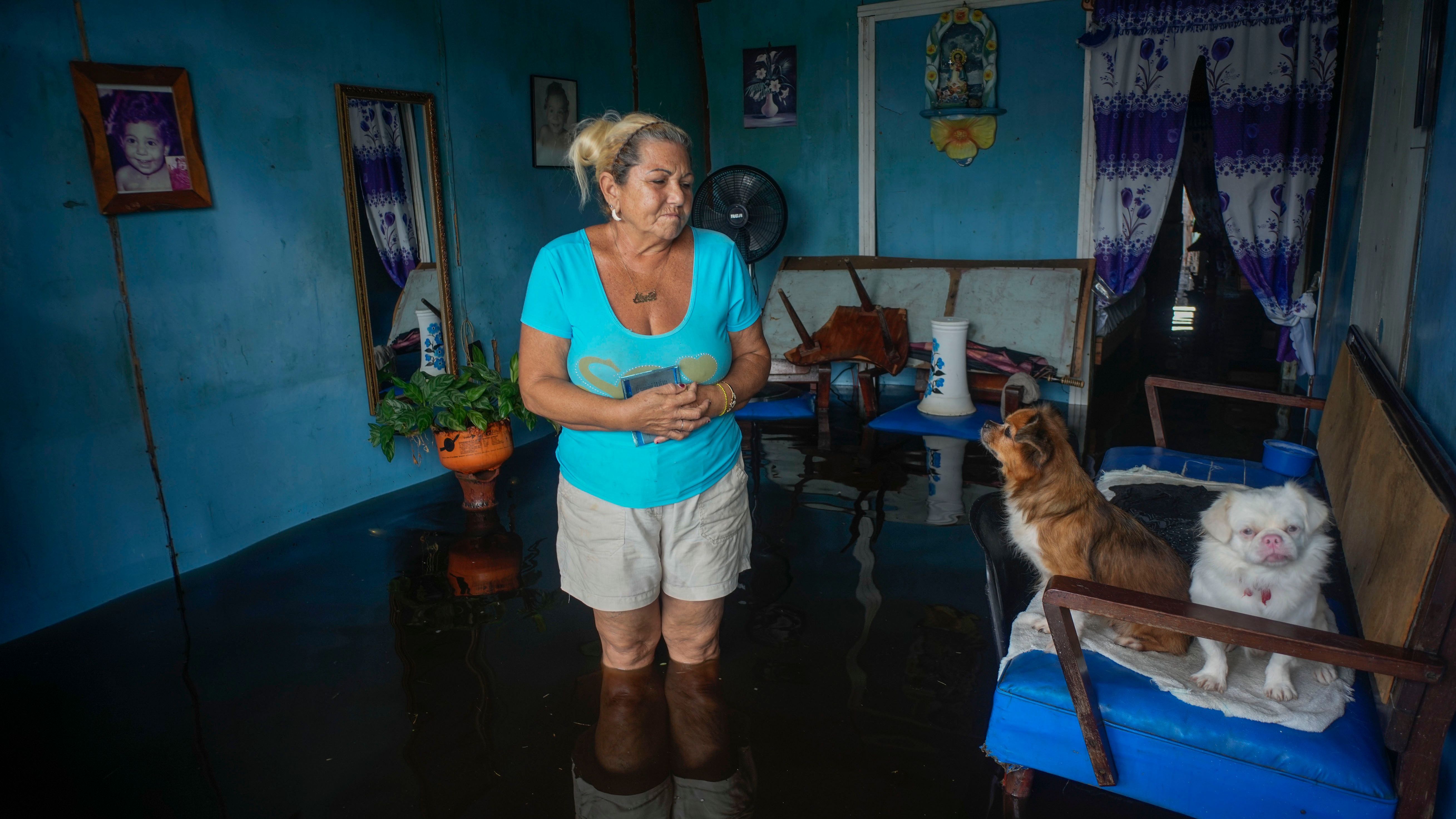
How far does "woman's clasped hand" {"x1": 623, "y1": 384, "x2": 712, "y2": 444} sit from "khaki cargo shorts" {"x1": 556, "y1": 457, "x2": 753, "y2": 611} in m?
0.22

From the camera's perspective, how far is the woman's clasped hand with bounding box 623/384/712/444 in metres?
1.81

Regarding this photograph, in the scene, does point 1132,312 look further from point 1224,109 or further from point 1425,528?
point 1425,528

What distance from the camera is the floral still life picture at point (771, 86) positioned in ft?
22.4

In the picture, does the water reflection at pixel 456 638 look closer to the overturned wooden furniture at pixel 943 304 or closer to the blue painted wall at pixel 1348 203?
the overturned wooden furniture at pixel 943 304

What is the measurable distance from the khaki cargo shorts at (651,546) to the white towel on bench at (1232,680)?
728mm

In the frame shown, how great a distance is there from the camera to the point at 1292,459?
313cm

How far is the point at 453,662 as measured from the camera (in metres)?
2.79

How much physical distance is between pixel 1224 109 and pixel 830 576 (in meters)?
4.44

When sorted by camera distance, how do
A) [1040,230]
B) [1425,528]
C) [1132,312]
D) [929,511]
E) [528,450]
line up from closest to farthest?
[1425,528] → [929,511] → [528,450] → [1040,230] → [1132,312]

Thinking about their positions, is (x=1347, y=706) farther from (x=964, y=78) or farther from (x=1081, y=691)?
(x=964, y=78)

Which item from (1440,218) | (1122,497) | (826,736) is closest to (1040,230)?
(1122,497)

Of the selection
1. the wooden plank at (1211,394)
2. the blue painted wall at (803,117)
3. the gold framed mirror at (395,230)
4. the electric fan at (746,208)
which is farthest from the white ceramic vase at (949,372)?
the gold framed mirror at (395,230)

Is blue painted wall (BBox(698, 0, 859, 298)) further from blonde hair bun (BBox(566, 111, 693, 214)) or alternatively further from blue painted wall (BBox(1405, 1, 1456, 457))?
blonde hair bun (BBox(566, 111, 693, 214))

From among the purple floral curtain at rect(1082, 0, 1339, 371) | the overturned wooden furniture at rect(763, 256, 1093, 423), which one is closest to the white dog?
the overturned wooden furniture at rect(763, 256, 1093, 423)
